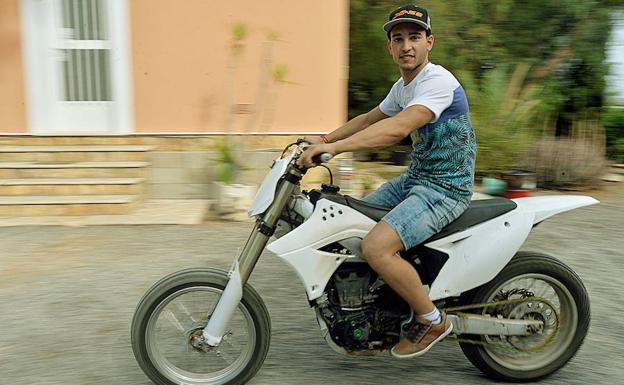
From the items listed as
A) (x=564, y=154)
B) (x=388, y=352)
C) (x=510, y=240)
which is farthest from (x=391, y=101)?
(x=564, y=154)

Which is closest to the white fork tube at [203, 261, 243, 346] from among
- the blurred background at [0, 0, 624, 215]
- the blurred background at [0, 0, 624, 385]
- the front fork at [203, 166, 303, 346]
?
the front fork at [203, 166, 303, 346]

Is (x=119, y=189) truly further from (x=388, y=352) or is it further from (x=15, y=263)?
(x=388, y=352)

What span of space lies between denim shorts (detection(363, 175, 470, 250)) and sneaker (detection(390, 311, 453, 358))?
0.42 meters

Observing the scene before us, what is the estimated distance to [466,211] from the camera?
340 cm

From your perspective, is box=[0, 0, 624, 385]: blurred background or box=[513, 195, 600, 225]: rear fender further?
box=[0, 0, 624, 385]: blurred background

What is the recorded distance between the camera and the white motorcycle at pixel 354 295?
3.26 meters

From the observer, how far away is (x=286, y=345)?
3980 millimetres

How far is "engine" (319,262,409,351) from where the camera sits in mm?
3311

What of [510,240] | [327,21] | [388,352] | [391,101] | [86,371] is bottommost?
[86,371]

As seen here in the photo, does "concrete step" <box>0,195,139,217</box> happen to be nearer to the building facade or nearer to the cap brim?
the building facade

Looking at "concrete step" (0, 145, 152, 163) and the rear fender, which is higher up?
the rear fender

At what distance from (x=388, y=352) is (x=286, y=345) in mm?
819

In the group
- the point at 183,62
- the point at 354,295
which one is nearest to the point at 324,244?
the point at 354,295

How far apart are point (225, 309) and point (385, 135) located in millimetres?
1219
